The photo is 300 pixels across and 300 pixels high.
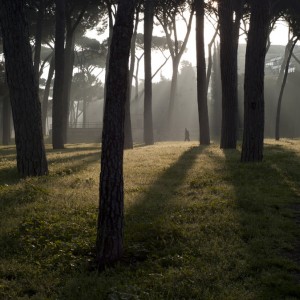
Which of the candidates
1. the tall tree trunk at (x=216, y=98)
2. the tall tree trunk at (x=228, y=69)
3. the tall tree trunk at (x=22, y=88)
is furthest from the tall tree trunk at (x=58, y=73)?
the tall tree trunk at (x=216, y=98)

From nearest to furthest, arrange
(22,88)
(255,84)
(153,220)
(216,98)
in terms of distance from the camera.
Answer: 1. (153,220)
2. (22,88)
3. (255,84)
4. (216,98)

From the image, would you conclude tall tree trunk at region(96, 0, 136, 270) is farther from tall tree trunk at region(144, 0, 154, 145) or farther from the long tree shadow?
tall tree trunk at region(144, 0, 154, 145)

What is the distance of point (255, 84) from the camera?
14047 millimetres

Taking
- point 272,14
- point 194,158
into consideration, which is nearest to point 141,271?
point 194,158

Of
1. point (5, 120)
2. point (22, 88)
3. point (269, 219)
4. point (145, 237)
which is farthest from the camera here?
point (5, 120)

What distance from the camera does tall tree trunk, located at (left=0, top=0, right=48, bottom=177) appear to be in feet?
38.7

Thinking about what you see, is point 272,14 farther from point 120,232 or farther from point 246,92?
point 120,232

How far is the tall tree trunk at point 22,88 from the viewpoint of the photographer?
1180 cm

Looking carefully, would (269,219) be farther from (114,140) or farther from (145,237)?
(114,140)

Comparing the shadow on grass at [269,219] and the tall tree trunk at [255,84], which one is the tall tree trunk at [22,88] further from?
the tall tree trunk at [255,84]

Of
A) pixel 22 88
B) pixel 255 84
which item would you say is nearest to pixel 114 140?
pixel 22 88

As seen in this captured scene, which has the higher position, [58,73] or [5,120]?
[58,73]

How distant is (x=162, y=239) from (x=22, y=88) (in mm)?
6936

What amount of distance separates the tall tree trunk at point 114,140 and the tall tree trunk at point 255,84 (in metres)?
8.61
